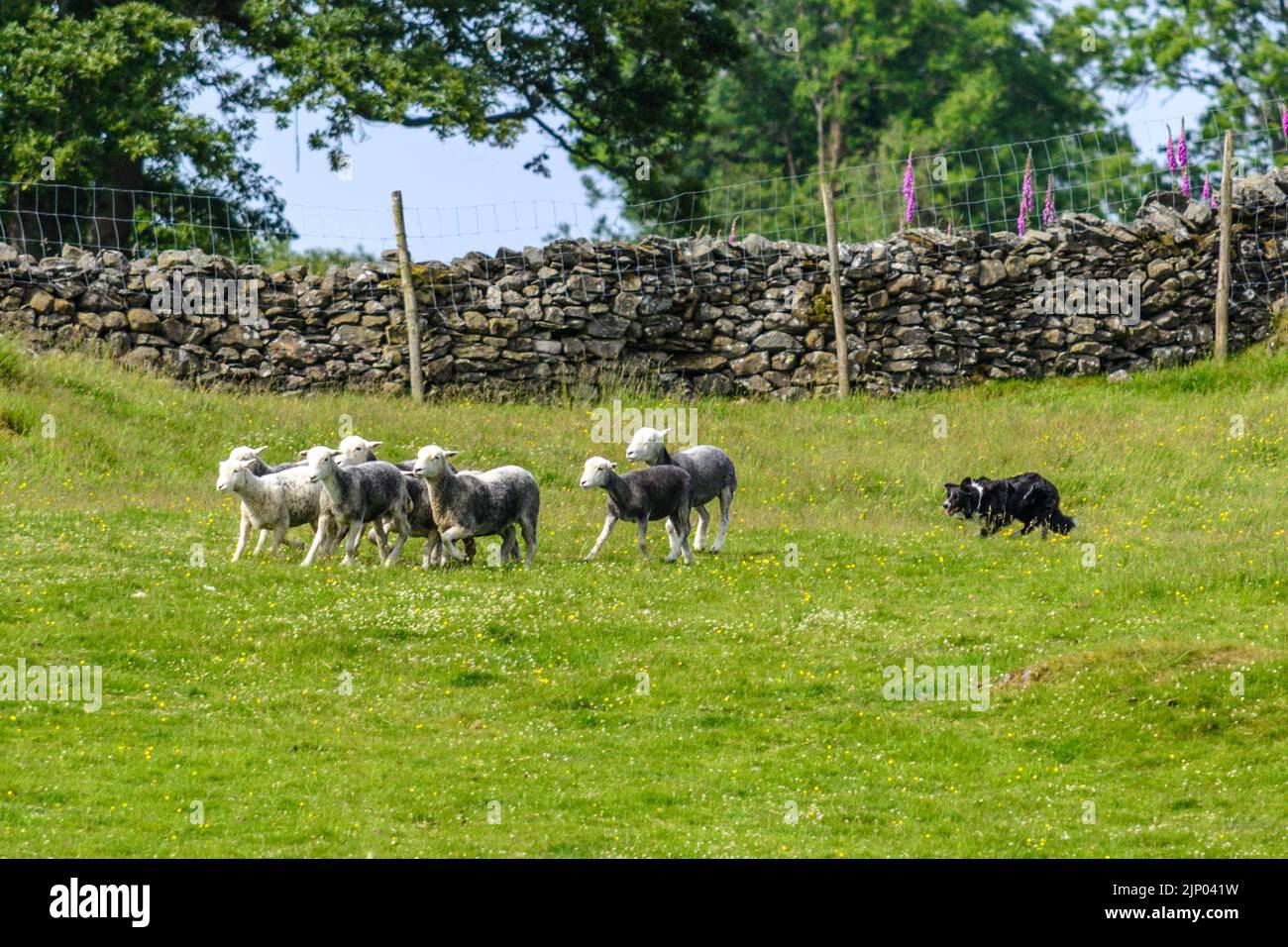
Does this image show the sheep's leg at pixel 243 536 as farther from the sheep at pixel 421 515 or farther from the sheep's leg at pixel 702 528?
the sheep's leg at pixel 702 528

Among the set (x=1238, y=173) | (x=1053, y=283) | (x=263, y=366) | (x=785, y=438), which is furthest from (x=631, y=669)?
(x=1238, y=173)

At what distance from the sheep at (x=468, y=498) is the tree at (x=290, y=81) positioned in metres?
16.1

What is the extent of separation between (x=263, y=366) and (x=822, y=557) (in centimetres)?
1376

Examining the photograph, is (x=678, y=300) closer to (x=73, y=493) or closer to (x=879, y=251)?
(x=879, y=251)

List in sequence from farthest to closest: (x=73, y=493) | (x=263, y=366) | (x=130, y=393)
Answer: (x=263, y=366)
(x=130, y=393)
(x=73, y=493)

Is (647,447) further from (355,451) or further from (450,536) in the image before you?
(355,451)

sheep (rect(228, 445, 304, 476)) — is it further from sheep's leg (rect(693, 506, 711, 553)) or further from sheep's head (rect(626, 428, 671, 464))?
sheep's leg (rect(693, 506, 711, 553))

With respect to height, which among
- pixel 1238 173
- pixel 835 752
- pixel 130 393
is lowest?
pixel 835 752

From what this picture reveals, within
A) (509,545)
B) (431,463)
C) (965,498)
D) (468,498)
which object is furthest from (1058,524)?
(431,463)

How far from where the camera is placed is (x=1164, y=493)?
2466cm

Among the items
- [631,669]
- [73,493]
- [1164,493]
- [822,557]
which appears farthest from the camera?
[1164,493]

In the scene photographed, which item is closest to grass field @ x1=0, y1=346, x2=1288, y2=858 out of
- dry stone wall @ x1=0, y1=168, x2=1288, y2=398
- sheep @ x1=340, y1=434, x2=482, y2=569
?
sheep @ x1=340, y1=434, x2=482, y2=569

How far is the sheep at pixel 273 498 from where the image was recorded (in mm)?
19172

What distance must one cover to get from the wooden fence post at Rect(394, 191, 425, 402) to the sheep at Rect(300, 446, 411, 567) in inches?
443
